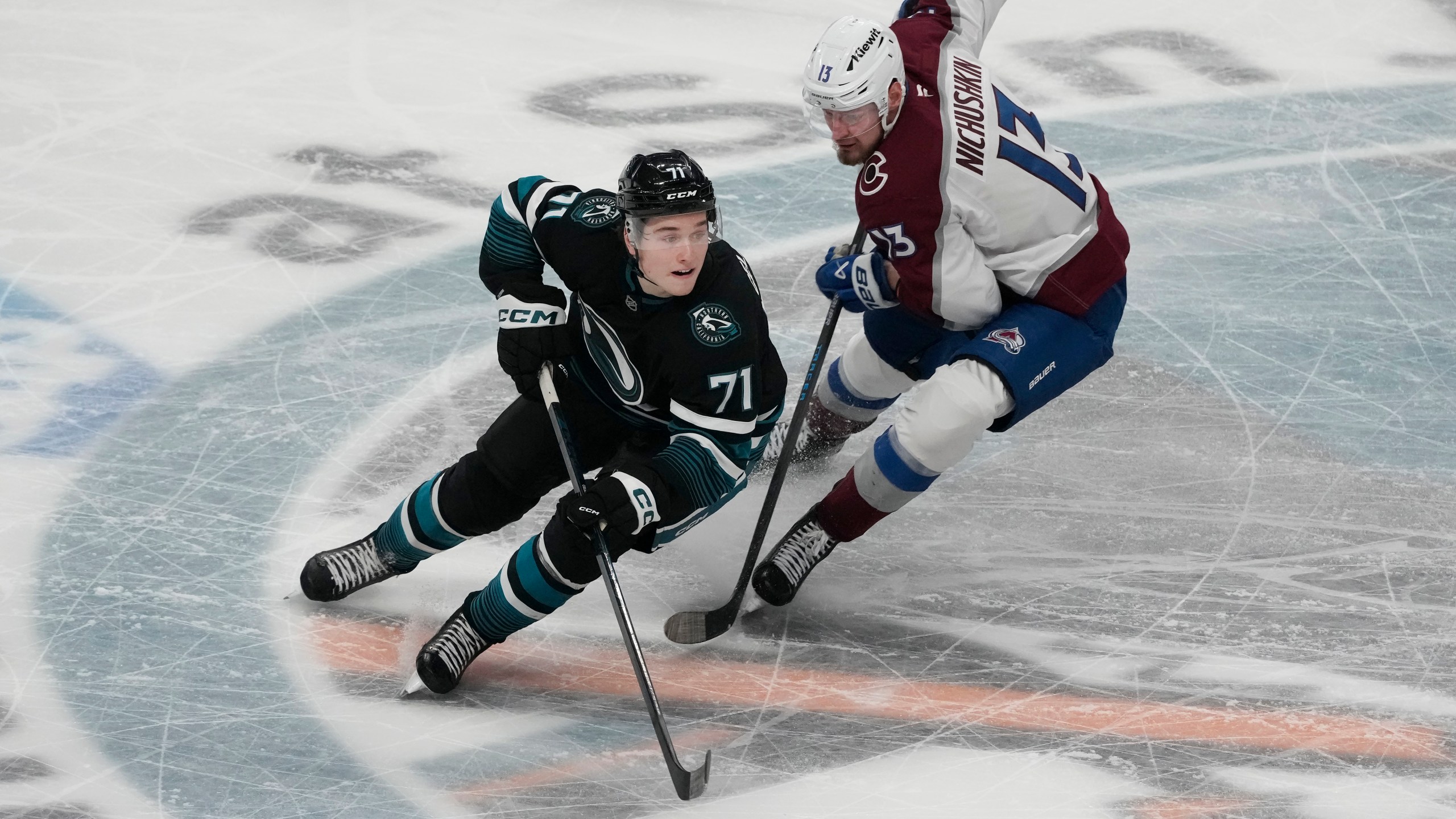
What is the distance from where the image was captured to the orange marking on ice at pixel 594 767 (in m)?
2.79

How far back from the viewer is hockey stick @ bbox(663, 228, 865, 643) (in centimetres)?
332

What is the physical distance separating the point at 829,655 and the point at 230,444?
169 centimetres

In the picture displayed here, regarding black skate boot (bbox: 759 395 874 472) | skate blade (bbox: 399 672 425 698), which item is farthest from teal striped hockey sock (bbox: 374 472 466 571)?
black skate boot (bbox: 759 395 874 472)

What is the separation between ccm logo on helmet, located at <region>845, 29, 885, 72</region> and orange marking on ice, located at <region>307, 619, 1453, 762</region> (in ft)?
4.18

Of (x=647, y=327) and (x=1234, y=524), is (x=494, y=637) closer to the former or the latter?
(x=647, y=327)

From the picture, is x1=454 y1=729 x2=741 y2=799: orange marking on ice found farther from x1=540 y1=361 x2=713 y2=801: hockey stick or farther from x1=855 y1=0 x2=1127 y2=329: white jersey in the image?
x1=855 y1=0 x2=1127 y2=329: white jersey

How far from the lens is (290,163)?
5391 mm

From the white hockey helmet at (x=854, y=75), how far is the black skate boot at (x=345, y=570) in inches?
53.1

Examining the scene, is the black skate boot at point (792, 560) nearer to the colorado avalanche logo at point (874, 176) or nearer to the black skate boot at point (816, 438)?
the black skate boot at point (816, 438)

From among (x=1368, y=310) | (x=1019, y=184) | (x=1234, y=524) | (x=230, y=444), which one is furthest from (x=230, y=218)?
(x=1368, y=310)

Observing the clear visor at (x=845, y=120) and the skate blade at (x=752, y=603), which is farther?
the skate blade at (x=752, y=603)

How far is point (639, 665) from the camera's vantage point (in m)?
2.79

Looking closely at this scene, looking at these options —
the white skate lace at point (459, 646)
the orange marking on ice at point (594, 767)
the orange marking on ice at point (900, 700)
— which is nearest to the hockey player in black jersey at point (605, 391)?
the white skate lace at point (459, 646)

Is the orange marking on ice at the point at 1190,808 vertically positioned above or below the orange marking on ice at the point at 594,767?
below
